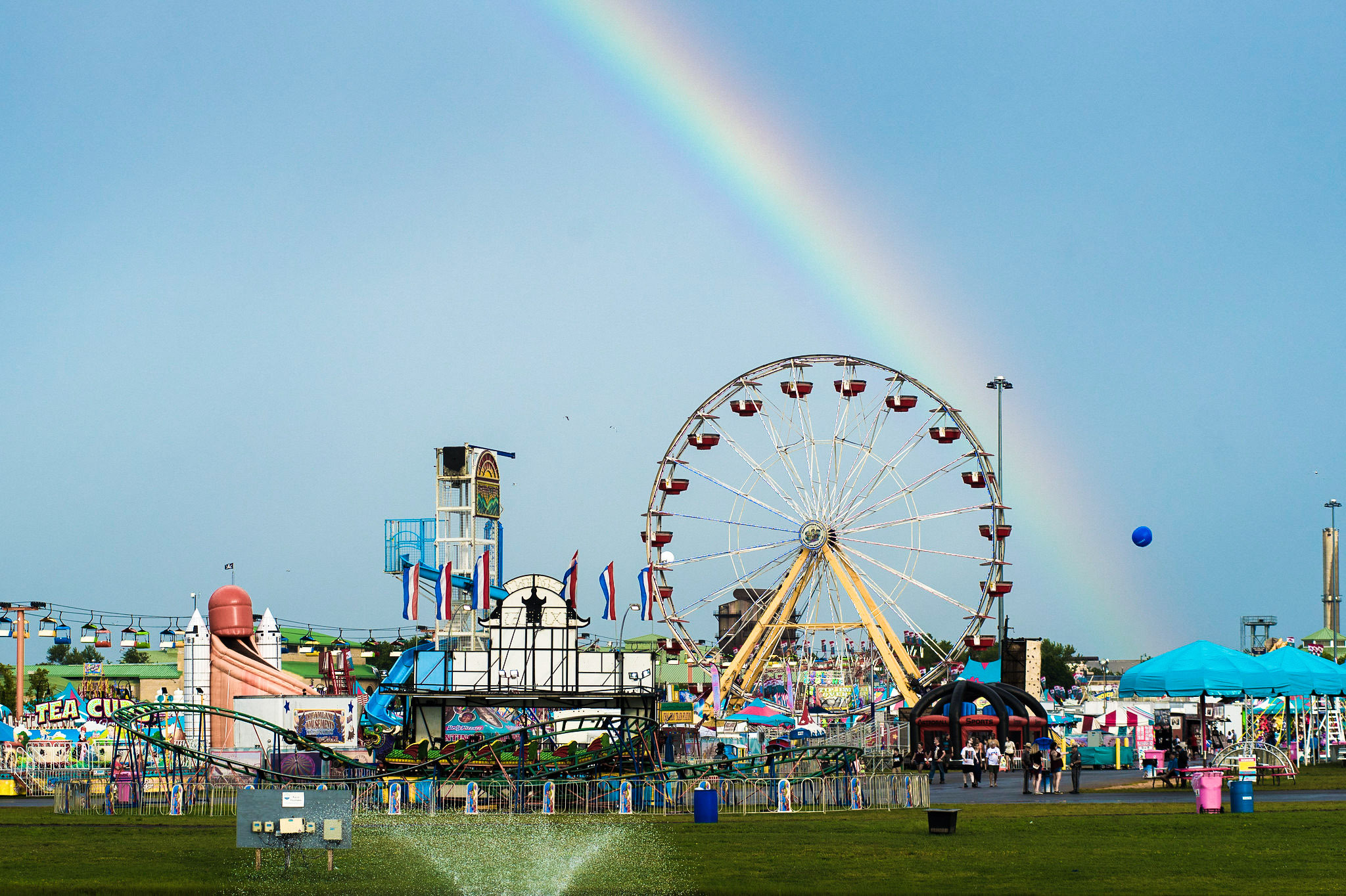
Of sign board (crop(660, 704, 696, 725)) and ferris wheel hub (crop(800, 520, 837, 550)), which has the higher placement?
ferris wheel hub (crop(800, 520, 837, 550))

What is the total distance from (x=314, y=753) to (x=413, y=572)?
18697 millimetres

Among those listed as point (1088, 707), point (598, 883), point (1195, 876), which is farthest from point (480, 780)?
point (1088, 707)

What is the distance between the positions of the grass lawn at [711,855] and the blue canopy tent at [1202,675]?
7266mm

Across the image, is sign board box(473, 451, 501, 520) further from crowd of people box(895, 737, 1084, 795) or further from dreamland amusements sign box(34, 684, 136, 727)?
crowd of people box(895, 737, 1084, 795)

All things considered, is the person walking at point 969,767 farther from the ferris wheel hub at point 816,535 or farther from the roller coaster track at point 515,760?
the ferris wheel hub at point 816,535

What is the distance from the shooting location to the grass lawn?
1959cm

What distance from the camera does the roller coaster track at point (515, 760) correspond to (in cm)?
3456

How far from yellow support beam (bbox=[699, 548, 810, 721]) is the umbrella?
22306 mm

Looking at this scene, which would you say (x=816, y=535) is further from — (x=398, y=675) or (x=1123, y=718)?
(x=398, y=675)

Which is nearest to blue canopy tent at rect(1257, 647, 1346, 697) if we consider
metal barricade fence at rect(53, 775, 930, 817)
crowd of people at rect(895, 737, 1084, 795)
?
crowd of people at rect(895, 737, 1084, 795)

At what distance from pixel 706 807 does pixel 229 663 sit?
4789 cm

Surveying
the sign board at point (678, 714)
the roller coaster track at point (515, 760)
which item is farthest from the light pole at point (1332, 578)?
the roller coaster track at point (515, 760)

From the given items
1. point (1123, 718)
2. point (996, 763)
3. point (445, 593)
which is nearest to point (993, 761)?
point (996, 763)

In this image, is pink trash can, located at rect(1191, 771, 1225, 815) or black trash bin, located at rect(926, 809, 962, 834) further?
pink trash can, located at rect(1191, 771, 1225, 815)
